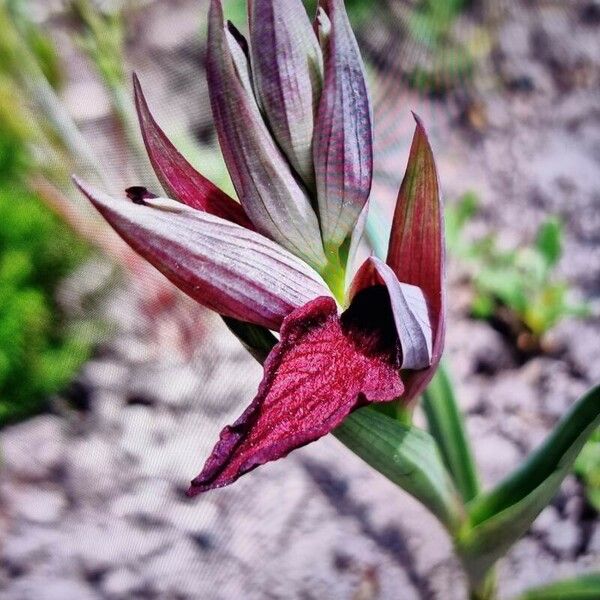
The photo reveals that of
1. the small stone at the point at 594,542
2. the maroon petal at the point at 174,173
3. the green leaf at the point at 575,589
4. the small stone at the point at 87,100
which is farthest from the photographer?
the small stone at the point at 87,100

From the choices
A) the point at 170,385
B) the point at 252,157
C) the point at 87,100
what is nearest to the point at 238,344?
the point at 170,385

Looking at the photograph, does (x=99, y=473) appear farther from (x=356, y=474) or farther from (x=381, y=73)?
(x=381, y=73)

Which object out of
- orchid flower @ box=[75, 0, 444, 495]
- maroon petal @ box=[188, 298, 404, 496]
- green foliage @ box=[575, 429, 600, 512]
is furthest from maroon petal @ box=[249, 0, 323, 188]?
green foliage @ box=[575, 429, 600, 512]

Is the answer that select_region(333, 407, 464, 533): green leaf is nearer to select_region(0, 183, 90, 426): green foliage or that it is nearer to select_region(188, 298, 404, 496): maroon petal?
select_region(188, 298, 404, 496): maroon petal

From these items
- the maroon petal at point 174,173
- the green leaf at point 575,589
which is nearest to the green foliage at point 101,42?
the maroon petal at point 174,173

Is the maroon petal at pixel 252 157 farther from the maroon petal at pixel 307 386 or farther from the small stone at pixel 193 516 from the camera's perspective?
the small stone at pixel 193 516

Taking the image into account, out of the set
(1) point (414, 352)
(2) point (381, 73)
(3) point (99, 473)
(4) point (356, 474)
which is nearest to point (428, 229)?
(1) point (414, 352)
